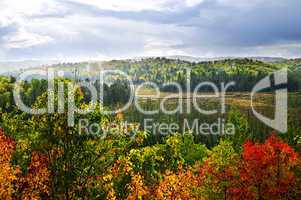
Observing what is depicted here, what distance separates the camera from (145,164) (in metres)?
69.0

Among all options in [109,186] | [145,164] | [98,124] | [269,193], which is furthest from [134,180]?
[98,124]

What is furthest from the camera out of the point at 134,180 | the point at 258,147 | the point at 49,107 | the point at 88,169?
the point at 258,147

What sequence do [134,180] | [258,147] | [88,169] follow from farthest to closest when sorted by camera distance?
[258,147] → [134,180] → [88,169]

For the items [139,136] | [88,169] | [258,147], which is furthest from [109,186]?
[258,147]

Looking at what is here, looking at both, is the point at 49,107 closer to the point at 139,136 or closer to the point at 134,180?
the point at 139,136

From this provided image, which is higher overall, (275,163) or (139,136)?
(139,136)

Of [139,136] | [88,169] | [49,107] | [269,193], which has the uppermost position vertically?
[49,107]

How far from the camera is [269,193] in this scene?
202 feet

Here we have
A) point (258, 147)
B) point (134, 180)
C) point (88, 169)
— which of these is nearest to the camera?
point (88, 169)

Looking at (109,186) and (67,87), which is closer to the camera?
(67,87)

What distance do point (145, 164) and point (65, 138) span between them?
128 ft

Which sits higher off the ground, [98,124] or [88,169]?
[98,124]

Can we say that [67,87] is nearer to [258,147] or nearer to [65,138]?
[65,138]

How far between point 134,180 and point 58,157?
2976cm
